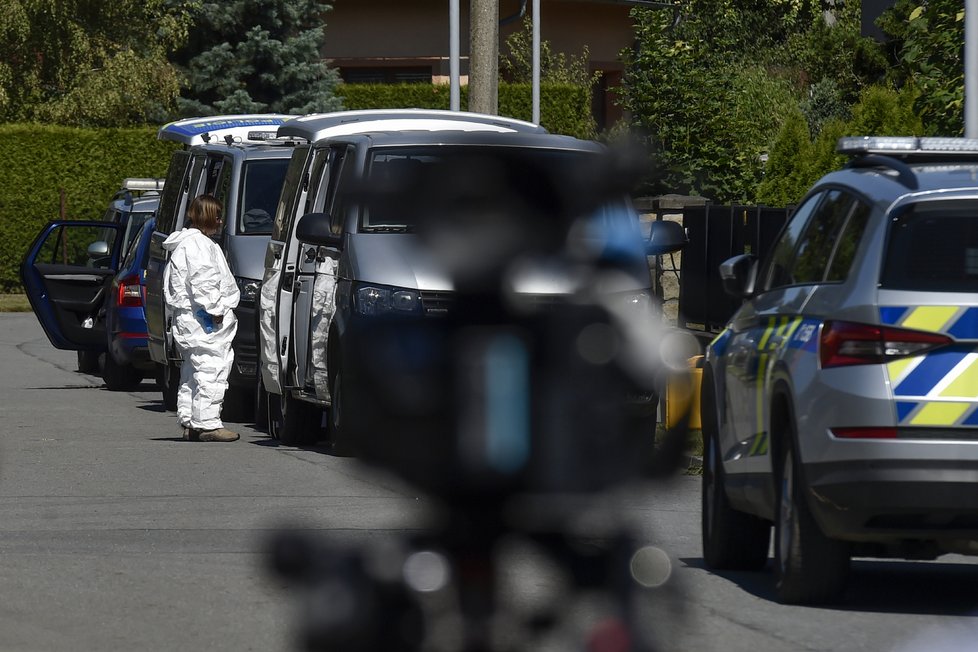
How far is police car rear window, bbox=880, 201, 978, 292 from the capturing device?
6.63 meters

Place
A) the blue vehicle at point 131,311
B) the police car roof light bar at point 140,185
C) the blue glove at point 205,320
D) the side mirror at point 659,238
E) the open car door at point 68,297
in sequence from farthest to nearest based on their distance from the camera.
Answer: the police car roof light bar at point 140,185 < the open car door at point 68,297 < the blue vehicle at point 131,311 < the blue glove at point 205,320 < the side mirror at point 659,238

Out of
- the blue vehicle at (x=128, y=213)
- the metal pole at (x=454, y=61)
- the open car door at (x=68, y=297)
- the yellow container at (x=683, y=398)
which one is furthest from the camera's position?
the metal pole at (x=454, y=61)

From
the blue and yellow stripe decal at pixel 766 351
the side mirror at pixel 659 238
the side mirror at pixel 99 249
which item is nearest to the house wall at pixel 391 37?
the side mirror at pixel 99 249

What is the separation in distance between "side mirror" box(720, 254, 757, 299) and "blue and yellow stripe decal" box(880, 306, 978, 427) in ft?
4.09

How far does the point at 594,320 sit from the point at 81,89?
119 feet

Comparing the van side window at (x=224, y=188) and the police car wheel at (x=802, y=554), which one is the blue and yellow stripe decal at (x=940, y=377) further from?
the van side window at (x=224, y=188)

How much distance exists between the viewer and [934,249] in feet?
22.1

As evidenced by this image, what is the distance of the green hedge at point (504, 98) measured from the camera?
38500 mm

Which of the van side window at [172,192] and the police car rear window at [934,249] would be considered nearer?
the police car rear window at [934,249]

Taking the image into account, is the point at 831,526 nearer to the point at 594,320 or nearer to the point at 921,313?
the point at 921,313

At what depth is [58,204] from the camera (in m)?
35.6

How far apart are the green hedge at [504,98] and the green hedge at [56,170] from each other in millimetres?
4592

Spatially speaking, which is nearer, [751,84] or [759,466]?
[759,466]

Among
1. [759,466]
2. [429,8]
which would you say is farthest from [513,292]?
[429,8]
